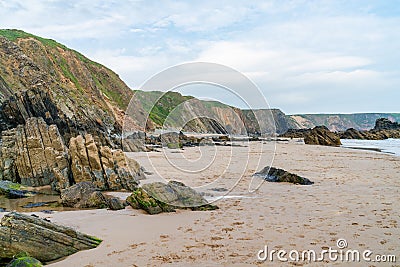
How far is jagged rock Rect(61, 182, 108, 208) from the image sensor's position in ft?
31.1

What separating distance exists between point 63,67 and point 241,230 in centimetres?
7601

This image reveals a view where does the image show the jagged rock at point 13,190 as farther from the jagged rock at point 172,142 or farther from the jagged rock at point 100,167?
the jagged rock at point 172,142

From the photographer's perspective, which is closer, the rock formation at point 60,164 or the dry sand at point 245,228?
the dry sand at point 245,228

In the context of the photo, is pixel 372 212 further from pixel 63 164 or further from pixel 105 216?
pixel 63 164

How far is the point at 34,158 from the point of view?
1322cm

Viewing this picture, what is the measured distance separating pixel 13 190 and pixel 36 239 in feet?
22.2

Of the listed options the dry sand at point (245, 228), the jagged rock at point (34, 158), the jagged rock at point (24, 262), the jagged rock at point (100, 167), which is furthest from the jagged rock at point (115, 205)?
the jagged rock at point (24, 262)

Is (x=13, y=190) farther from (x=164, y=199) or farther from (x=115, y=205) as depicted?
(x=164, y=199)

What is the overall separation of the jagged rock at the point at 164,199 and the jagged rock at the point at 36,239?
111 inches

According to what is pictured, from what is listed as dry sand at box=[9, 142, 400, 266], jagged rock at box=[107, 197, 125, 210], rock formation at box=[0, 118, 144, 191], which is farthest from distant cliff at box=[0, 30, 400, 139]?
jagged rock at box=[107, 197, 125, 210]

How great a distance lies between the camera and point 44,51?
71250 mm

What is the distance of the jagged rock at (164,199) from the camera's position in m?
8.73

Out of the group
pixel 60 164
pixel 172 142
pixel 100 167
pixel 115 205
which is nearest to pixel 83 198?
pixel 115 205

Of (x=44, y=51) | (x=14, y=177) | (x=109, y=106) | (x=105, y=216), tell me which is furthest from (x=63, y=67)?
(x=105, y=216)
